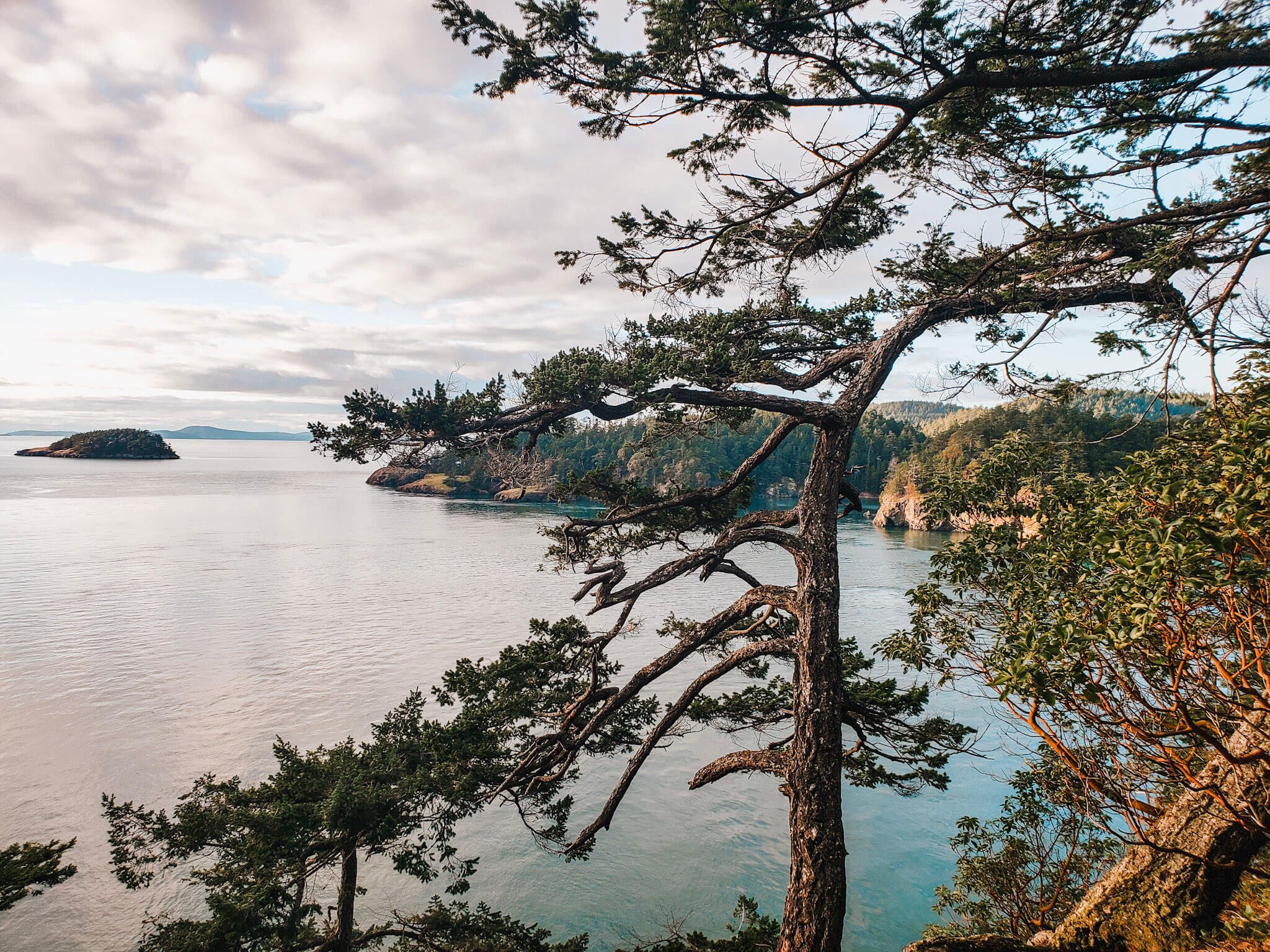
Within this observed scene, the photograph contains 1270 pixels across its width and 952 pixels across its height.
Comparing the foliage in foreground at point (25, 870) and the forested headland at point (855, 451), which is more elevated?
the forested headland at point (855, 451)

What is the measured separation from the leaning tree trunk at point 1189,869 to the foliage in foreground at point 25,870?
6697mm

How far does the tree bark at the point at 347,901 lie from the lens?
5.16 meters

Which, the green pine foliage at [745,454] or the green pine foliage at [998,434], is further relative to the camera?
the green pine foliage at [745,454]

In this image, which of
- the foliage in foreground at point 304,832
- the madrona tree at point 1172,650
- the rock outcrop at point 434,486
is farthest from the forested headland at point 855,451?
the madrona tree at point 1172,650

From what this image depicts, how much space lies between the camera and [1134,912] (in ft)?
10.7

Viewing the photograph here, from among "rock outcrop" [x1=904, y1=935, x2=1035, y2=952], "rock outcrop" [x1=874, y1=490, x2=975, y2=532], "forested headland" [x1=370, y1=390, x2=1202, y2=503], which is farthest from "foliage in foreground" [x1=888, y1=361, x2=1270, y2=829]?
"rock outcrop" [x1=874, y1=490, x2=975, y2=532]

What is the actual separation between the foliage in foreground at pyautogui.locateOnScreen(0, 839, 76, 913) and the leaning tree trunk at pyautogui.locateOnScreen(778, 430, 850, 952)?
5243 mm

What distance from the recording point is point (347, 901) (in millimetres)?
5324

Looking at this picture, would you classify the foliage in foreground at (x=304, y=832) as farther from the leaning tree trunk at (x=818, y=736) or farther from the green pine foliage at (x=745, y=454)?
the green pine foliage at (x=745, y=454)

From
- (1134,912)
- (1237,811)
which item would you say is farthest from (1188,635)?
(1134,912)

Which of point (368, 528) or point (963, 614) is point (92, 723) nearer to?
point (963, 614)

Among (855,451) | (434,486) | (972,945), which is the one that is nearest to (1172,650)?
(972,945)

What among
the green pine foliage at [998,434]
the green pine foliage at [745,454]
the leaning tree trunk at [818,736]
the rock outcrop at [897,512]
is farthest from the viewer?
the green pine foliage at [745,454]

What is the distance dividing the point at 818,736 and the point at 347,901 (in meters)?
4.20
